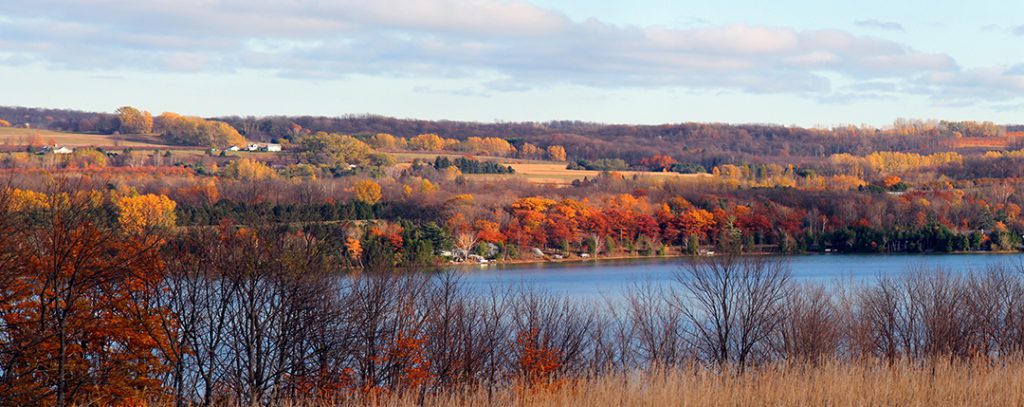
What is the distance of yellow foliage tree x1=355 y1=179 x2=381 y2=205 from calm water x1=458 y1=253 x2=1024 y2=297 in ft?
49.4

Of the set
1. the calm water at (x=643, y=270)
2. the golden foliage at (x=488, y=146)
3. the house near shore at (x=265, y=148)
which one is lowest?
the calm water at (x=643, y=270)

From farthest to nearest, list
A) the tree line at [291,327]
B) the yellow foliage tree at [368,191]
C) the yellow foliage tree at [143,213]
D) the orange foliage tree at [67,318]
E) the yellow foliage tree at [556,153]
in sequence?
the yellow foliage tree at [556,153] < the yellow foliage tree at [368,191] < the yellow foliage tree at [143,213] < the tree line at [291,327] < the orange foliage tree at [67,318]

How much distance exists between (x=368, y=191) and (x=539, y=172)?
28852mm

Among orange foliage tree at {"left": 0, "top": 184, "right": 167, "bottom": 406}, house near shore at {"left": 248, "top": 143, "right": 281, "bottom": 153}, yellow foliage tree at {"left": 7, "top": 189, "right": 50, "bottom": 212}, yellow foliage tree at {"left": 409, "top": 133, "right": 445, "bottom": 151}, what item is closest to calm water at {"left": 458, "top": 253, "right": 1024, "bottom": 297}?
yellow foliage tree at {"left": 7, "top": 189, "right": 50, "bottom": 212}

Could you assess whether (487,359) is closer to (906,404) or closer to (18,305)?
(18,305)

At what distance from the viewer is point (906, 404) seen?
9875mm

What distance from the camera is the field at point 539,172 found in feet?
302

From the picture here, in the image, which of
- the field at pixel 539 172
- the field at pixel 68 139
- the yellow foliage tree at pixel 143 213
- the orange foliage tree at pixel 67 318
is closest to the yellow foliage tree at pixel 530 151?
the field at pixel 539 172

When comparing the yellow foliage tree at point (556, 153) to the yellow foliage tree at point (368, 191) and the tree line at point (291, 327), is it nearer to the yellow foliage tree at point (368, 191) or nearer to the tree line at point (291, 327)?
the yellow foliage tree at point (368, 191)

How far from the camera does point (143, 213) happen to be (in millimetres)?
33375

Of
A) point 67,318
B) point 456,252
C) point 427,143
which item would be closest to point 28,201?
point 67,318

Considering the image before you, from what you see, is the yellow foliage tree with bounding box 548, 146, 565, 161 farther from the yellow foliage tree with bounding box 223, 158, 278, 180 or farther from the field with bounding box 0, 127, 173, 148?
the field with bounding box 0, 127, 173, 148

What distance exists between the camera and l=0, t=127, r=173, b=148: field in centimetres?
9719

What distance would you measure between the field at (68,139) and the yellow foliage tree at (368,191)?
36.5 m
